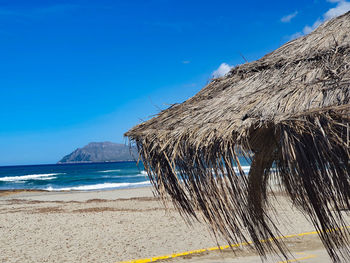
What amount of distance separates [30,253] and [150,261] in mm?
2390

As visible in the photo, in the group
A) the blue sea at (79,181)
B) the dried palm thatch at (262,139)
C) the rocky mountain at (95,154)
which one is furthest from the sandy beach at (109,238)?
the rocky mountain at (95,154)

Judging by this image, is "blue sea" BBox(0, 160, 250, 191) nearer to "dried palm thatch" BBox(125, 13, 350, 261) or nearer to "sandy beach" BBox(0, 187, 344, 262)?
"sandy beach" BBox(0, 187, 344, 262)

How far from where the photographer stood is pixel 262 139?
2889mm

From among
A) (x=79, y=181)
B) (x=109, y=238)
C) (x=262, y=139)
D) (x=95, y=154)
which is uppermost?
(x=95, y=154)

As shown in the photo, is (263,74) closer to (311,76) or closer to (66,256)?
(311,76)

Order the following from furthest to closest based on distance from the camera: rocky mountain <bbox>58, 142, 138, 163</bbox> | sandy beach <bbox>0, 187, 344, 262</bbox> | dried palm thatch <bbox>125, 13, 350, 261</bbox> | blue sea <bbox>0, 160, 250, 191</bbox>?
rocky mountain <bbox>58, 142, 138, 163</bbox> < blue sea <bbox>0, 160, 250, 191</bbox> < sandy beach <bbox>0, 187, 344, 262</bbox> < dried palm thatch <bbox>125, 13, 350, 261</bbox>

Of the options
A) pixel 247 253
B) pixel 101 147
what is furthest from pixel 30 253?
pixel 101 147

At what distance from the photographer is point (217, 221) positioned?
8.91ft

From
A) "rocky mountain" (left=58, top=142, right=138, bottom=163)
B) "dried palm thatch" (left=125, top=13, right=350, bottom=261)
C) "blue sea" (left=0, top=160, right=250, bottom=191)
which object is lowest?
"blue sea" (left=0, top=160, right=250, bottom=191)

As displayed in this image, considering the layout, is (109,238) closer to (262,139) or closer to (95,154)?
(262,139)

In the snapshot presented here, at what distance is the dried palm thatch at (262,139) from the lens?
2059 mm

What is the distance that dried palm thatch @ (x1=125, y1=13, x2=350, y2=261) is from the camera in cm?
206

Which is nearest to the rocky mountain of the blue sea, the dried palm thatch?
the blue sea

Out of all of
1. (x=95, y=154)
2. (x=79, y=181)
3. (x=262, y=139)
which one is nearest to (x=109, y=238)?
(x=262, y=139)
